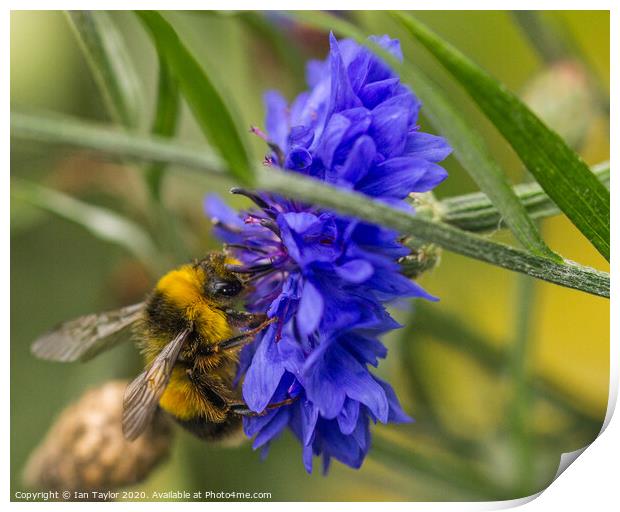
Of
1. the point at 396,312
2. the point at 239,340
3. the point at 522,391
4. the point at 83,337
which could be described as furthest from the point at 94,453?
the point at 522,391

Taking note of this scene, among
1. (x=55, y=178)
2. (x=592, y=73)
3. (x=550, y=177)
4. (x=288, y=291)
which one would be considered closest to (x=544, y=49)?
(x=592, y=73)

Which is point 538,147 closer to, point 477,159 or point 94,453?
point 477,159

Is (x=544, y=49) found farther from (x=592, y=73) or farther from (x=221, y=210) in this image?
(x=221, y=210)

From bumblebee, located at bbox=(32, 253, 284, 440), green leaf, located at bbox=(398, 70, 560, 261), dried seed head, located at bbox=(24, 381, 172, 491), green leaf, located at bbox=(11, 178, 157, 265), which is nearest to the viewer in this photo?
green leaf, located at bbox=(398, 70, 560, 261)

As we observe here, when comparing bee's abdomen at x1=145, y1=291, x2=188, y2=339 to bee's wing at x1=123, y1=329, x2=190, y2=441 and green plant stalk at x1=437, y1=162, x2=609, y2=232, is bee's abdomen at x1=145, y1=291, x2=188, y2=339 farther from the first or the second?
green plant stalk at x1=437, y1=162, x2=609, y2=232

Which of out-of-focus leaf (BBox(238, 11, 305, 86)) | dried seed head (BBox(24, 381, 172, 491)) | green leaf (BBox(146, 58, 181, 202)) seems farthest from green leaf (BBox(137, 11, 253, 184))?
dried seed head (BBox(24, 381, 172, 491))
